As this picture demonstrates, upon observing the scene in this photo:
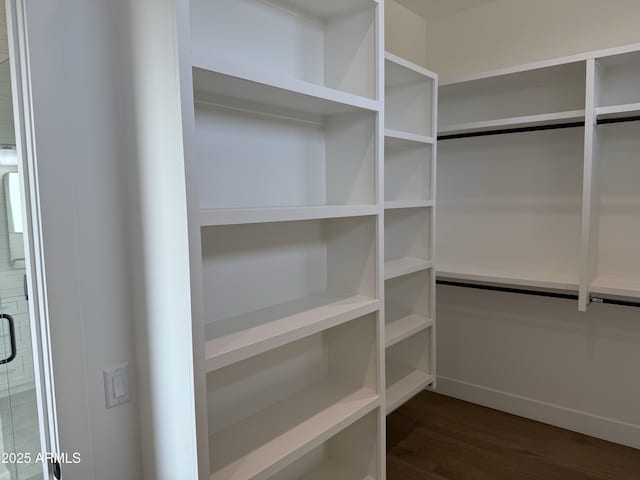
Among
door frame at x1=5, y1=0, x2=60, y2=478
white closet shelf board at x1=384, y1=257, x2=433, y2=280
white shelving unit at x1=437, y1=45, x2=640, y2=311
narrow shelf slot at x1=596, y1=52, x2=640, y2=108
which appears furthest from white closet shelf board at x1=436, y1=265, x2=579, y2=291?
door frame at x1=5, y1=0, x2=60, y2=478

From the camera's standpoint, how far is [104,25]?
1154 mm

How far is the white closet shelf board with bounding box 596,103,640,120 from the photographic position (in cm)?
217

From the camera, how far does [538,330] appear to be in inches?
114

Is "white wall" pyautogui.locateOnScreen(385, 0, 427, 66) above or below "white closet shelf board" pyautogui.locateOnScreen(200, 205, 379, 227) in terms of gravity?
above

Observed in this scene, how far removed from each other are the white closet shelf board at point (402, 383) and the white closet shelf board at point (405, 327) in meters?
0.30

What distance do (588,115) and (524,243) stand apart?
91 cm

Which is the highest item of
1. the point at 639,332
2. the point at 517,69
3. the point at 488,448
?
the point at 517,69

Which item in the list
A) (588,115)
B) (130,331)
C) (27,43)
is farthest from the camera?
(588,115)

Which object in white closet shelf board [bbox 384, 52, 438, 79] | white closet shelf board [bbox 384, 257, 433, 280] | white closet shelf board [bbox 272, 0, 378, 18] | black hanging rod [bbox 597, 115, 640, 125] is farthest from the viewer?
black hanging rod [bbox 597, 115, 640, 125]

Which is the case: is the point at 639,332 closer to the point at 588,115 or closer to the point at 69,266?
the point at 588,115

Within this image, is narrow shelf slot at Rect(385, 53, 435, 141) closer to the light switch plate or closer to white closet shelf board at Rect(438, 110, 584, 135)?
white closet shelf board at Rect(438, 110, 584, 135)

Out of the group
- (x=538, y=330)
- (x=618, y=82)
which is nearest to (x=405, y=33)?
(x=618, y=82)

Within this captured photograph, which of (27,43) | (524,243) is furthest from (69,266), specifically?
(524,243)

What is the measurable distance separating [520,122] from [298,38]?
1.55 meters
